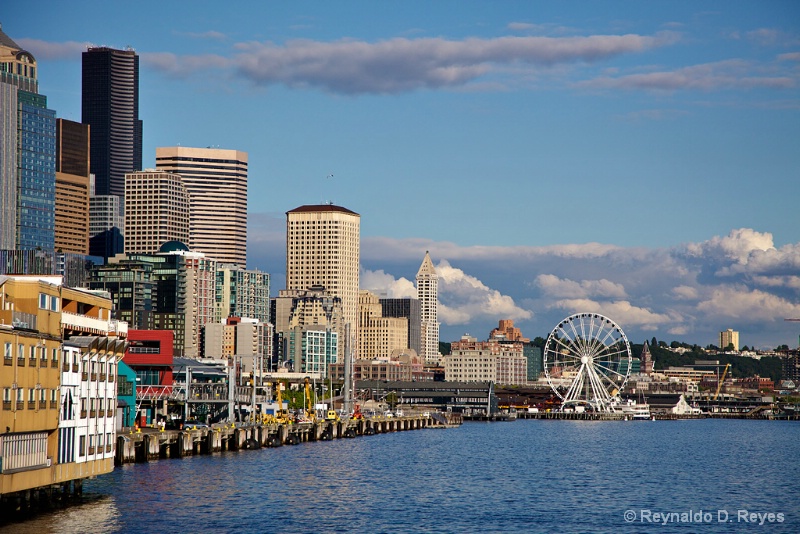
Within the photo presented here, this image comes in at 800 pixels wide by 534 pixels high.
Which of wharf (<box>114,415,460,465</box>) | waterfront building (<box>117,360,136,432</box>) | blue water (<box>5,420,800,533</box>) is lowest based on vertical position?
blue water (<box>5,420,800,533</box>)

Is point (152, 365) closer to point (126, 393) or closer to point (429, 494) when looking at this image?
point (126, 393)

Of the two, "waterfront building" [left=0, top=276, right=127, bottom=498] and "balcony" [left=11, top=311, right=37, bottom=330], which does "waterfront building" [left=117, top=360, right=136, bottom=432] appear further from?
"balcony" [left=11, top=311, right=37, bottom=330]

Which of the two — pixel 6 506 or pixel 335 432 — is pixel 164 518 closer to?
pixel 6 506

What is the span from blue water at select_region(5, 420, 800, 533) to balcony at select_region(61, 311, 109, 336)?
1147 centimetres

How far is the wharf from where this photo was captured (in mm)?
114812

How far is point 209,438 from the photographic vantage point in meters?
134

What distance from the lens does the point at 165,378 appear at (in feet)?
568

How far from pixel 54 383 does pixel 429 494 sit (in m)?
36.5

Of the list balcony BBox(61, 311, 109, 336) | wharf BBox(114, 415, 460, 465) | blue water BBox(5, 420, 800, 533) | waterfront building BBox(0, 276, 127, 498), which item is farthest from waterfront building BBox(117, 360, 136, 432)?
balcony BBox(61, 311, 109, 336)

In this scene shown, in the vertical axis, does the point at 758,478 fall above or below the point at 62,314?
below

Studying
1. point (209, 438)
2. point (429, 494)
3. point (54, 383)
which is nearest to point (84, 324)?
point (54, 383)

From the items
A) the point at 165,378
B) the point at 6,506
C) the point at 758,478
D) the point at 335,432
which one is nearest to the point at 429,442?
the point at 335,432

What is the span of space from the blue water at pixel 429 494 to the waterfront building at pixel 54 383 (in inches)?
131

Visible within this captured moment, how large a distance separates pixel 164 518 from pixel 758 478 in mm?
65455
